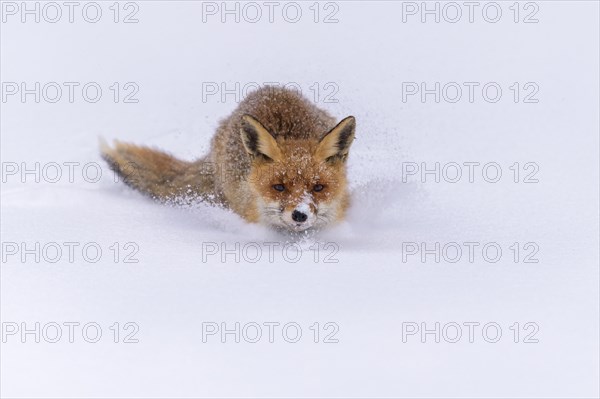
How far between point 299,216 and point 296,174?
0.40 meters

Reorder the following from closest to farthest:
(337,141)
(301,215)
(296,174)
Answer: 1. (301,215)
2. (296,174)
3. (337,141)

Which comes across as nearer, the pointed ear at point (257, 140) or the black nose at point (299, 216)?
the black nose at point (299, 216)

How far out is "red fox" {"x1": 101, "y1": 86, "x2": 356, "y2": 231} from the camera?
6.09 m

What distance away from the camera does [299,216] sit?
587cm

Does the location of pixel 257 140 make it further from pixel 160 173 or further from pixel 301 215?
pixel 160 173

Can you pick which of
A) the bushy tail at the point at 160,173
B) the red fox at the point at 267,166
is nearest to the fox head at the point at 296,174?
the red fox at the point at 267,166

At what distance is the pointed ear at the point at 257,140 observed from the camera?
20.0 feet

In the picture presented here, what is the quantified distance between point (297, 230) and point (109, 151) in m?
2.71

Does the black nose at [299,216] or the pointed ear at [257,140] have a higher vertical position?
the pointed ear at [257,140]

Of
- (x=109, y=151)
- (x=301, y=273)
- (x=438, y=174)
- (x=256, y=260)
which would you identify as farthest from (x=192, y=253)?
(x=438, y=174)

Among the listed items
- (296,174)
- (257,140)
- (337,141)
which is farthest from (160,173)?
(337,141)

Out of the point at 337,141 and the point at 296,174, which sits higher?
the point at 337,141

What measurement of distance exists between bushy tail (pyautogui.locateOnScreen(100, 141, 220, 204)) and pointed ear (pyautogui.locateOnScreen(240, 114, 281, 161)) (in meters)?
0.88

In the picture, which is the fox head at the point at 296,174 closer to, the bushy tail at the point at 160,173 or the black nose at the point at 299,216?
the black nose at the point at 299,216
